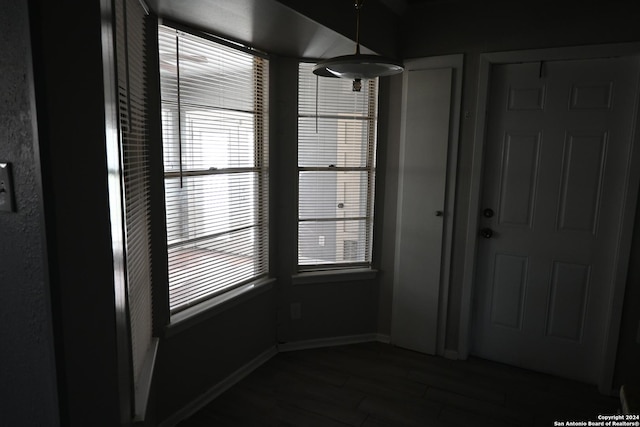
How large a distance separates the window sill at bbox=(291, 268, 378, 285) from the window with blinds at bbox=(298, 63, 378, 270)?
0.05 metres

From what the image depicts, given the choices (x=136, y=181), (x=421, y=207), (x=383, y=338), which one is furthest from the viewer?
(x=383, y=338)

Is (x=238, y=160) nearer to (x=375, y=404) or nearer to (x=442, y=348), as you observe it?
(x=375, y=404)

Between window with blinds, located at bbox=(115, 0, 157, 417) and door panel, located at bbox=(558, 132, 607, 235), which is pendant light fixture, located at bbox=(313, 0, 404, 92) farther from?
door panel, located at bbox=(558, 132, 607, 235)

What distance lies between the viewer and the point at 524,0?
104 inches

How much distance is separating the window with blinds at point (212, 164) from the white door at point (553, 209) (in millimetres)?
1605

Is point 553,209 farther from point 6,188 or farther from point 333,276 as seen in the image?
point 6,188

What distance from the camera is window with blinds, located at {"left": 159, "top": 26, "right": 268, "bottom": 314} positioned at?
2184mm

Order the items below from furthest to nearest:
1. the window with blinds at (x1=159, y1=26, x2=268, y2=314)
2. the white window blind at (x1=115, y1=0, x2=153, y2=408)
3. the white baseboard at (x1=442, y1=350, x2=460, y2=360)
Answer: the white baseboard at (x1=442, y1=350, x2=460, y2=360), the window with blinds at (x1=159, y1=26, x2=268, y2=314), the white window blind at (x1=115, y1=0, x2=153, y2=408)

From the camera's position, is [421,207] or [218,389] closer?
[218,389]

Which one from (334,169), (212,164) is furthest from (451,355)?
(212,164)

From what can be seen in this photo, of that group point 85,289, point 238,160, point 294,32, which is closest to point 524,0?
point 294,32

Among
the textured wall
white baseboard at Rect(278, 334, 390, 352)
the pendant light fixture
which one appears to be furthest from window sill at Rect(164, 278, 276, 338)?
the pendant light fixture

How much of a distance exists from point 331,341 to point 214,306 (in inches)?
46.2

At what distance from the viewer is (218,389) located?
103 inches
